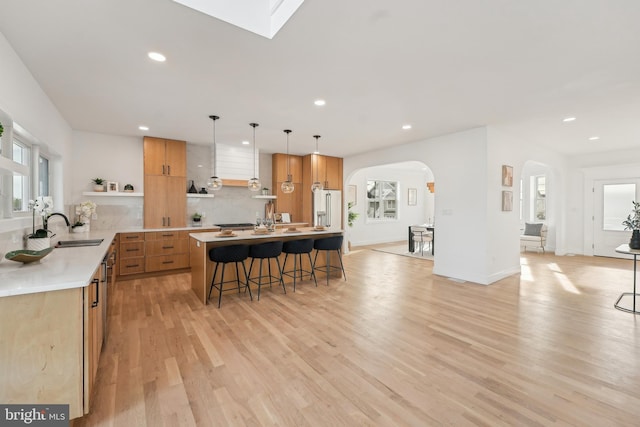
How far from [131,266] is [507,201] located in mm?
6741

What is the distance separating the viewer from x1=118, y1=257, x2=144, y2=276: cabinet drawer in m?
4.93

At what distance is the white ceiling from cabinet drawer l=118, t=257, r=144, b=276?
7.54ft

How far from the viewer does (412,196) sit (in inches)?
429

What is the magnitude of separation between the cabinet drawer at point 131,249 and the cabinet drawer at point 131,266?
Result: 0.24ft

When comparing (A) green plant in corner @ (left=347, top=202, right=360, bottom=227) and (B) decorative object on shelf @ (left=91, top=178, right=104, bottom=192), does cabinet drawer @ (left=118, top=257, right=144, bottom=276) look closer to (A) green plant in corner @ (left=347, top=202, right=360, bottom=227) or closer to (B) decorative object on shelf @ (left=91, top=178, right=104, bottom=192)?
(B) decorative object on shelf @ (left=91, top=178, right=104, bottom=192)

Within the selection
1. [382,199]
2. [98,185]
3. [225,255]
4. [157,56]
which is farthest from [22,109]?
[382,199]

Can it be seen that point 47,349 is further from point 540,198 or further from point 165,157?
point 540,198

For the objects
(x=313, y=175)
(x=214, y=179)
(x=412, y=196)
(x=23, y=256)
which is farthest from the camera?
(x=412, y=196)

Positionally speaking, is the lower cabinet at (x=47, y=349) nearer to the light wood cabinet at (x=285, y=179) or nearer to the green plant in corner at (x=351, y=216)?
the light wood cabinet at (x=285, y=179)

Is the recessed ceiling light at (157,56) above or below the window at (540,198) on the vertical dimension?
above

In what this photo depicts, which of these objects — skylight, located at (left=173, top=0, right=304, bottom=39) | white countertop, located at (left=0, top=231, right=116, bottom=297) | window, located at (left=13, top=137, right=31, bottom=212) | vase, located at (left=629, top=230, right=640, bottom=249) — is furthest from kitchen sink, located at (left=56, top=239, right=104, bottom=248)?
vase, located at (left=629, top=230, right=640, bottom=249)

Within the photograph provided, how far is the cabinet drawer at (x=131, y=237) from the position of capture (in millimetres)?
4918

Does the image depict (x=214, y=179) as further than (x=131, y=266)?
No

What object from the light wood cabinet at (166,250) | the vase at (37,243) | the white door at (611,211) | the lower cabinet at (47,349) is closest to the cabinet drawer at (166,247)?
the light wood cabinet at (166,250)
